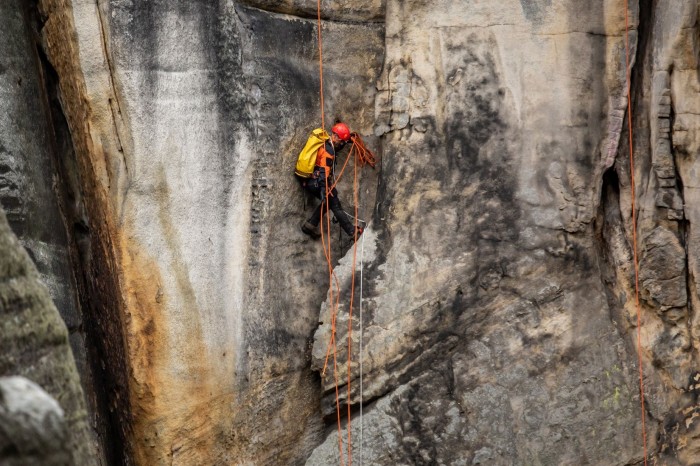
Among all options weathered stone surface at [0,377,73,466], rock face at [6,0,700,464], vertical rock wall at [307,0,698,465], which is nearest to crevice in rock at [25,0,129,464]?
rock face at [6,0,700,464]

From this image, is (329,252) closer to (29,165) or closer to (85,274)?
(85,274)

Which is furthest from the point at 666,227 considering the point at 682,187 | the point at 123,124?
the point at 123,124

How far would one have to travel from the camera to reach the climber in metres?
8.44

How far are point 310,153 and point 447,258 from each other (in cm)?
143

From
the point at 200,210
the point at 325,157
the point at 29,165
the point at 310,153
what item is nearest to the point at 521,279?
the point at 325,157

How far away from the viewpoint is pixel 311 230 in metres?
8.61

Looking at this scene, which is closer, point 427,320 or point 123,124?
point 123,124

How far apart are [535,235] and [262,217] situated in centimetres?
226

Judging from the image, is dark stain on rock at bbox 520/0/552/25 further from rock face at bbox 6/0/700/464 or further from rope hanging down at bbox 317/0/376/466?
rope hanging down at bbox 317/0/376/466

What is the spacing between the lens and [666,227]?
8258 mm

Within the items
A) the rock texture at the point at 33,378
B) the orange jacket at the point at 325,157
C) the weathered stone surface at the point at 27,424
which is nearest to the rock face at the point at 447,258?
the orange jacket at the point at 325,157

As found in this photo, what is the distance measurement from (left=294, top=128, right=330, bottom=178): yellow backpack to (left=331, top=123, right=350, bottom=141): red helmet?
102 millimetres

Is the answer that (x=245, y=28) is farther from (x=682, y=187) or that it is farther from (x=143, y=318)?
(x=682, y=187)

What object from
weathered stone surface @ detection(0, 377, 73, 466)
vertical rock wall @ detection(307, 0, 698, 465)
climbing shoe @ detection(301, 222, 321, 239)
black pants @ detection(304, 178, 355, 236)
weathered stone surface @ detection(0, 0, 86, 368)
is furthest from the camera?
climbing shoe @ detection(301, 222, 321, 239)
